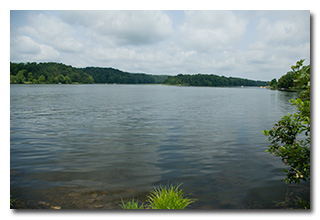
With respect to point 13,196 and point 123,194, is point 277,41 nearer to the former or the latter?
point 123,194

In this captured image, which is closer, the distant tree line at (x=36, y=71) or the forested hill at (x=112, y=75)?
the distant tree line at (x=36, y=71)

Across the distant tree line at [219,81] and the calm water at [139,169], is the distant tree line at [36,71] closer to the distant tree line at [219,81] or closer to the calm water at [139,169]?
the calm water at [139,169]

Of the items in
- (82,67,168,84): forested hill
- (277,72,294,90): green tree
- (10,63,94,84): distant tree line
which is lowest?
(277,72,294,90): green tree

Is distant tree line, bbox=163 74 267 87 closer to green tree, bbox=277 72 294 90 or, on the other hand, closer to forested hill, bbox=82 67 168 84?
green tree, bbox=277 72 294 90

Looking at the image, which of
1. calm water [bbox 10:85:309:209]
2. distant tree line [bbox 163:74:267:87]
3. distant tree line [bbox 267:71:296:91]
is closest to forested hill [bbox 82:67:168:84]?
distant tree line [bbox 163:74:267:87]

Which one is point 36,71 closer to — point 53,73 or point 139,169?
point 53,73

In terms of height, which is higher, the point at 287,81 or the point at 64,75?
the point at 64,75

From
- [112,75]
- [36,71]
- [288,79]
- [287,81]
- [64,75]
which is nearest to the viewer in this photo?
[288,79]

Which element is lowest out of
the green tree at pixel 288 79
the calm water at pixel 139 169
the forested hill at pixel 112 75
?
the calm water at pixel 139 169

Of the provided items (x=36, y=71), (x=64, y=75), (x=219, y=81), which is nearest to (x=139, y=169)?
(x=36, y=71)

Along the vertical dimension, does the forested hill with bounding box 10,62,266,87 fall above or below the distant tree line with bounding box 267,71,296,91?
above

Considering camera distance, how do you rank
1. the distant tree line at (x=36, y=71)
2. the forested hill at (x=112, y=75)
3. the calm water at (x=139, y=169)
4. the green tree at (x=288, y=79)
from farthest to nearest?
the forested hill at (x=112, y=75)
the distant tree line at (x=36, y=71)
the calm water at (x=139, y=169)
the green tree at (x=288, y=79)

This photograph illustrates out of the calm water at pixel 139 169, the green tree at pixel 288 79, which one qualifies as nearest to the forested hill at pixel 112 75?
the calm water at pixel 139 169

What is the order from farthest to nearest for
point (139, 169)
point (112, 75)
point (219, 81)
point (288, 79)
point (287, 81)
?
point (219, 81)
point (112, 75)
point (287, 81)
point (139, 169)
point (288, 79)
